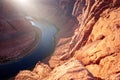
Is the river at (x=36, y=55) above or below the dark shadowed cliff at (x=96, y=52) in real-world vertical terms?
above

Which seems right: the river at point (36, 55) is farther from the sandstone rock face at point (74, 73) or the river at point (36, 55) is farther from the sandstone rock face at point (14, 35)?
the sandstone rock face at point (74, 73)

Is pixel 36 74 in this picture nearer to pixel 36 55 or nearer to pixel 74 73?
pixel 74 73

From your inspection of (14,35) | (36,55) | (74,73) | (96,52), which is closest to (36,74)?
(96,52)

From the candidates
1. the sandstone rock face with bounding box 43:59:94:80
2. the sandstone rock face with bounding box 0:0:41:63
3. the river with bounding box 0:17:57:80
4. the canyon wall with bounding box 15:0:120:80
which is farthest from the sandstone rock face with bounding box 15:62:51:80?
the sandstone rock face with bounding box 0:0:41:63

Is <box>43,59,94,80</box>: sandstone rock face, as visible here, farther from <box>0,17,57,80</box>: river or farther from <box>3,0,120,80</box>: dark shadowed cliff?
<box>0,17,57,80</box>: river

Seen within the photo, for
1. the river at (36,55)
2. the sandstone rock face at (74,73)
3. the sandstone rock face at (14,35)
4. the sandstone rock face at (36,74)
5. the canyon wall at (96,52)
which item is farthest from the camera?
the sandstone rock face at (14,35)

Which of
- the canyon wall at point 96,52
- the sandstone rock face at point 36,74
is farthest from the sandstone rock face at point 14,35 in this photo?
the canyon wall at point 96,52

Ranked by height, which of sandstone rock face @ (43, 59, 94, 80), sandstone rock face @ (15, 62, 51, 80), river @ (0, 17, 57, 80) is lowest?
sandstone rock face @ (43, 59, 94, 80)
